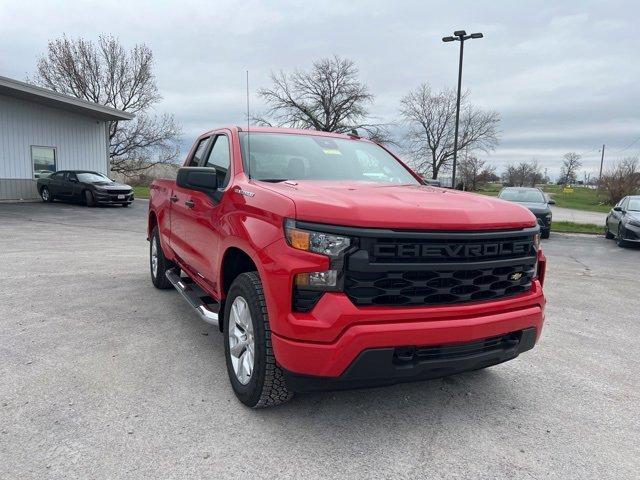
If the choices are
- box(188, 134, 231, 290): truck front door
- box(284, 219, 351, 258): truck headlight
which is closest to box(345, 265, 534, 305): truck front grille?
box(284, 219, 351, 258): truck headlight

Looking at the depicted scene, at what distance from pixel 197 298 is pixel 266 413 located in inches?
61.5

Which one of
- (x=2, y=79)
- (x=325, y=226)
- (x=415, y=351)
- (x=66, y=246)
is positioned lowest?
(x=66, y=246)

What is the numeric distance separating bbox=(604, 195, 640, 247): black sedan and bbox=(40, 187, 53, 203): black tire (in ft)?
70.9

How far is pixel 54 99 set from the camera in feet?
63.9

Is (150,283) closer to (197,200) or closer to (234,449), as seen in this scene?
(197,200)

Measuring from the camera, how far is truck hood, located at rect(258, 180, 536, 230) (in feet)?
8.16

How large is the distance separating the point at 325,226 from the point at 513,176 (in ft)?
262

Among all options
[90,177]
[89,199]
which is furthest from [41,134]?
[89,199]

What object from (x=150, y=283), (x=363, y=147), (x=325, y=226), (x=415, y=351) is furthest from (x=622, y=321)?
(x=150, y=283)

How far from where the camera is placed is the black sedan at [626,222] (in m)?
12.4

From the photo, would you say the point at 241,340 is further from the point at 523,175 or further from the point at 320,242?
the point at 523,175

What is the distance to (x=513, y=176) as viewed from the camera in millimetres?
75375

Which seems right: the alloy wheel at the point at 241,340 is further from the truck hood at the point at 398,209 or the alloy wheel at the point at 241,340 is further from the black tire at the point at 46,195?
the black tire at the point at 46,195

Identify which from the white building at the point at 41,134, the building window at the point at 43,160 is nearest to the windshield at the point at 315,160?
the white building at the point at 41,134
